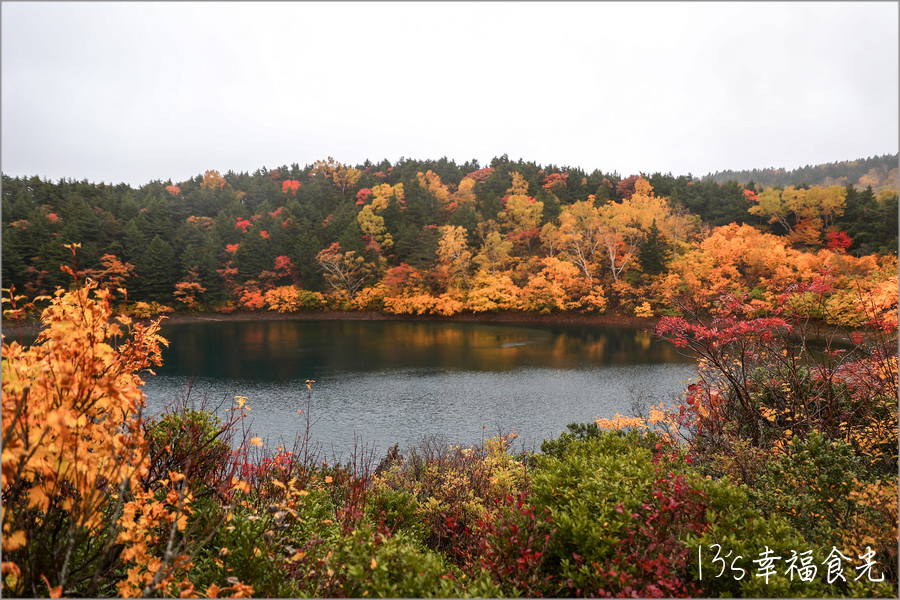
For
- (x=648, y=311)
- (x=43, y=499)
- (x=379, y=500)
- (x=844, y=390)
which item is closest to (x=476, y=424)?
(x=379, y=500)

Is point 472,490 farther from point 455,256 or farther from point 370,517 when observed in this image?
point 455,256

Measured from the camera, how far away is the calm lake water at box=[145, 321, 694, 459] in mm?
10234

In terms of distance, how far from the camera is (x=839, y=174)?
42188 mm

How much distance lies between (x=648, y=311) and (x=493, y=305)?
31.5 feet

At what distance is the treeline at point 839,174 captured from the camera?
30828 millimetres

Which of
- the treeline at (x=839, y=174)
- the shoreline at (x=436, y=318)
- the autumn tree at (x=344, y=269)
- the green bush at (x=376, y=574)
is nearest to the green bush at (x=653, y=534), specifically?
the green bush at (x=376, y=574)

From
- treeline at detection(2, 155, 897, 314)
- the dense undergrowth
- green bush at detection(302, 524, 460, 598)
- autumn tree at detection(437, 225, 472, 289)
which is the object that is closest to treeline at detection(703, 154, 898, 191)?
treeline at detection(2, 155, 897, 314)

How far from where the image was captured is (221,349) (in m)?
19.6

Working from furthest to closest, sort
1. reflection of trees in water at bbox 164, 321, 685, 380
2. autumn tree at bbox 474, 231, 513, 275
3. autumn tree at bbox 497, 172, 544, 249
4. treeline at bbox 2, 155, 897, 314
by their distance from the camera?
1. autumn tree at bbox 497, 172, 544, 249
2. autumn tree at bbox 474, 231, 513, 275
3. treeline at bbox 2, 155, 897, 314
4. reflection of trees in water at bbox 164, 321, 685, 380

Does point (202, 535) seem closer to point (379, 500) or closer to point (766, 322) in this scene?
point (379, 500)

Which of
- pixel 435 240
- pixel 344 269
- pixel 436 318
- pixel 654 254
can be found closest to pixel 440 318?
pixel 436 318

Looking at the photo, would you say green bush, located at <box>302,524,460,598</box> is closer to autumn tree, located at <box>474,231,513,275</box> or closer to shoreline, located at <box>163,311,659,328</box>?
shoreline, located at <box>163,311,659,328</box>

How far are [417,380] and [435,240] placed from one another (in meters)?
19.7

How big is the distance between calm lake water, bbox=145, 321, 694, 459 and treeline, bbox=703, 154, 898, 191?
17.7m
